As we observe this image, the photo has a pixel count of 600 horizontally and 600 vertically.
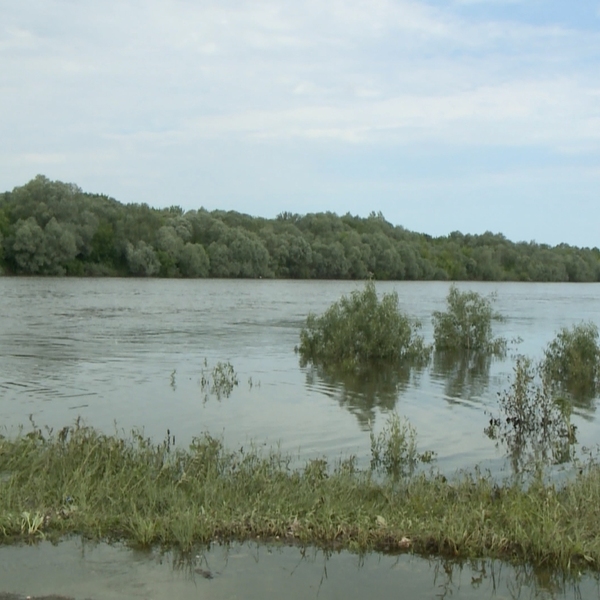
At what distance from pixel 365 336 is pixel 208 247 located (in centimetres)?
8334

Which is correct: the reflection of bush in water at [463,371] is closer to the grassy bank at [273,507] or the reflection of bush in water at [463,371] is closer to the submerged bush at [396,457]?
the submerged bush at [396,457]

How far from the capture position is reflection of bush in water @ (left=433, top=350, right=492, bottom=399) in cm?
1936

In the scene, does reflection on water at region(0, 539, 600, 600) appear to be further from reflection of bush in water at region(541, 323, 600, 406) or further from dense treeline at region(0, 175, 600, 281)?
dense treeline at region(0, 175, 600, 281)

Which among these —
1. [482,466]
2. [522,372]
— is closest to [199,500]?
[482,466]

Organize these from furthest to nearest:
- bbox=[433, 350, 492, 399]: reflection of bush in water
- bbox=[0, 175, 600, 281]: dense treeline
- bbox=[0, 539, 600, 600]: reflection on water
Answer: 1. bbox=[0, 175, 600, 281]: dense treeline
2. bbox=[433, 350, 492, 399]: reflection of bush in water
3. bbox=[0, 539, 600, 600]: reflection on water

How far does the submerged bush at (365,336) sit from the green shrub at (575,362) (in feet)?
14.5

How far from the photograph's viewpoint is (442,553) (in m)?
6.91

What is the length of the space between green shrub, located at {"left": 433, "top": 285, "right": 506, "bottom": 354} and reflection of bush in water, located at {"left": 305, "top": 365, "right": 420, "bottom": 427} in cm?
635

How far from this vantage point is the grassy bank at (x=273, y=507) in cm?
691

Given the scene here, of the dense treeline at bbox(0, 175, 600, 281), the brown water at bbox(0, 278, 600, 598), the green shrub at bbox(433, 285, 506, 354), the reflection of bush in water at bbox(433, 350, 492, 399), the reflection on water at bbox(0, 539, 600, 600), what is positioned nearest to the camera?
the reflection on water at bbox(0, 539, 600, 600)

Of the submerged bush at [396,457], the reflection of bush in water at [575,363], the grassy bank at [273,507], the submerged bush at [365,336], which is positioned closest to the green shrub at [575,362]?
the reflection of bush in water at [575,363]

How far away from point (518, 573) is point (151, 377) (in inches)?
562

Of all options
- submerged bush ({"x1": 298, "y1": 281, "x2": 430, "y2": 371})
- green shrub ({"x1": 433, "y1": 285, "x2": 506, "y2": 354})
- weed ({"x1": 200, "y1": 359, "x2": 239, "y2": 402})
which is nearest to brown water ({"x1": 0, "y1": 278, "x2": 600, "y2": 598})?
weed ({"x1": 200, "y1": 359, "x2": 239, "y2": 402})

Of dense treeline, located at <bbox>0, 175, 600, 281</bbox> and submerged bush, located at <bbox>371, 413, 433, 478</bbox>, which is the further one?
dense treeline, located at <bbox>0, 175, 600, 281</bbox>
